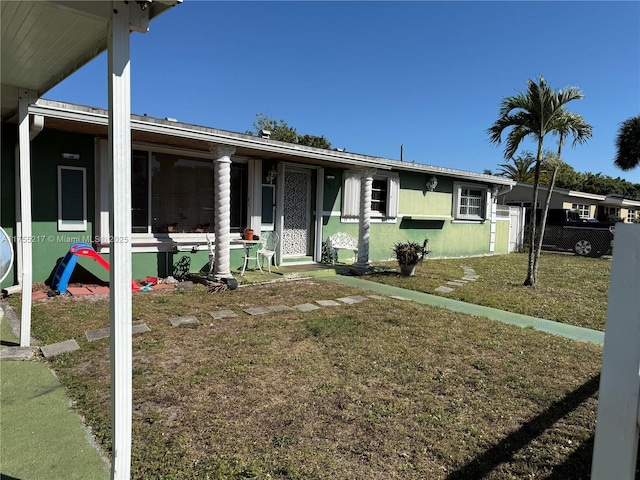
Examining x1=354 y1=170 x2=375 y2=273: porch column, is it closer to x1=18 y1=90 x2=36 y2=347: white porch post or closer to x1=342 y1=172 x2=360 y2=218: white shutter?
x1=342 y1=172 x2=360 y2=218: white shutter

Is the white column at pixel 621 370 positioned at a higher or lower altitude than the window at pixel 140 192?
lower

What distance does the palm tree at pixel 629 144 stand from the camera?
2825 cm

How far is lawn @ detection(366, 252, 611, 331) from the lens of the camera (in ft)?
20.2

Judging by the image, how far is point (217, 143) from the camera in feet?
22.2

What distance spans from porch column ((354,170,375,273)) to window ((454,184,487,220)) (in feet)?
16.8

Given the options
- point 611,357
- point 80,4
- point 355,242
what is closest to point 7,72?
point 80,4

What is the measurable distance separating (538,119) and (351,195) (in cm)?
444

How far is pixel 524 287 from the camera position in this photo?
7961 mm

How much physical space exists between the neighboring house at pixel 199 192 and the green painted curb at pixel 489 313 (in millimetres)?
1595

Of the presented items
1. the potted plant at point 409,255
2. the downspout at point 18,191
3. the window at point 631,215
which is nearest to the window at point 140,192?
the downspout at point 18,191

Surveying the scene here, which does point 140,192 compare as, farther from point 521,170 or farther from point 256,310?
point 521,170

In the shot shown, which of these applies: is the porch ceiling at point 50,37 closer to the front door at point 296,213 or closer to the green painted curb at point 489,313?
the green painted curb at point 489,313

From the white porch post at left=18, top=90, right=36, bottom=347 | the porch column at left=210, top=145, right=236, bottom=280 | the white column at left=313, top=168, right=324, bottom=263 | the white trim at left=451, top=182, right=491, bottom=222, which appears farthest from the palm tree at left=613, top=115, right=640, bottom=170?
the white porch post at left=18, top=90, right=36, bottom=347

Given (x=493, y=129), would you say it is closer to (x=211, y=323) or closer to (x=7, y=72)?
(x=211, y=323)
